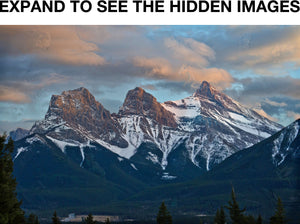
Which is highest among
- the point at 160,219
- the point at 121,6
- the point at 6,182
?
the point at 121,6

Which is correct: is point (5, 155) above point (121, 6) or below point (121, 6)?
below

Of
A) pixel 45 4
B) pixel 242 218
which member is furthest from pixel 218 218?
pixel 45 4

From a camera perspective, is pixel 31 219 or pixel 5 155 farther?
pixel 31 219

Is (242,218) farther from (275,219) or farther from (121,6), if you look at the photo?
(121,6)

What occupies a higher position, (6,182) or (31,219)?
(6,182)

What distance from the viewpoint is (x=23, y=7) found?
122500mm

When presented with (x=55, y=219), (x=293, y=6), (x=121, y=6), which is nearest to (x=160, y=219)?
(x=55, y=219)

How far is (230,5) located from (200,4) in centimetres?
767

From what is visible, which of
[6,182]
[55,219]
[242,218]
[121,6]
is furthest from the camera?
[55,219]

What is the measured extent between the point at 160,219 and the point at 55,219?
28.4 metres

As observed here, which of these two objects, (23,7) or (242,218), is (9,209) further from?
(23,7)

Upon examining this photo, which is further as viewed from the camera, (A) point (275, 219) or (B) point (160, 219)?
(B) point (160, 219)

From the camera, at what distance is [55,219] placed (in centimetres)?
13125

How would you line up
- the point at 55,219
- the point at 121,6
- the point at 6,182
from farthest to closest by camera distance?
the point at 55,219 → the point at 121,6 → the point at 6,182
